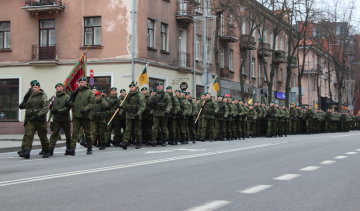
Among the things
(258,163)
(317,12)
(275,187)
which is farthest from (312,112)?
(275,187)

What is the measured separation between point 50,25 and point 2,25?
9.65ft

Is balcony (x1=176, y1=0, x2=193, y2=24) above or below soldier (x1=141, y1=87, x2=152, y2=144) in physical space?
above

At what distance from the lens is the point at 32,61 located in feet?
98.1

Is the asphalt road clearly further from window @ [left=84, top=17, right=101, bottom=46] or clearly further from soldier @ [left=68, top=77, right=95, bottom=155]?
window @ [left=84, top=17, right=101, bottom=46]

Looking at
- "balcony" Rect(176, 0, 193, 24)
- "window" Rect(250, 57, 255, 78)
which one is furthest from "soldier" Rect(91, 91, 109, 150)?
"window" Rect(250, 57, 255, 78)

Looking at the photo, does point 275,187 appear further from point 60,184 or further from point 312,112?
point 312,112

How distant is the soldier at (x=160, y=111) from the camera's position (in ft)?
58.0

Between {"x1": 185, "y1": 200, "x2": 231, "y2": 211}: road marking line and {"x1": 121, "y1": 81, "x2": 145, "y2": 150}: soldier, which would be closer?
{"x1": 185, "y1": 200, "x2": 231, "y2": 211}: road marking line

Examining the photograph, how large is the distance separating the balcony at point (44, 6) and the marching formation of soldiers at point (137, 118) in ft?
33.8

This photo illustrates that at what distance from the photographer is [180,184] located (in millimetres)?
8008

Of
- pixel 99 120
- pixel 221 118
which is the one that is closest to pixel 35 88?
pixel 99 120

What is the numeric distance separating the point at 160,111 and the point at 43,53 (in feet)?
46.6

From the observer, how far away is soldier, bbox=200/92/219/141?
23027mm

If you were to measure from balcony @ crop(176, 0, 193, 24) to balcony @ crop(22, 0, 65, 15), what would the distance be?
23.2 ft
